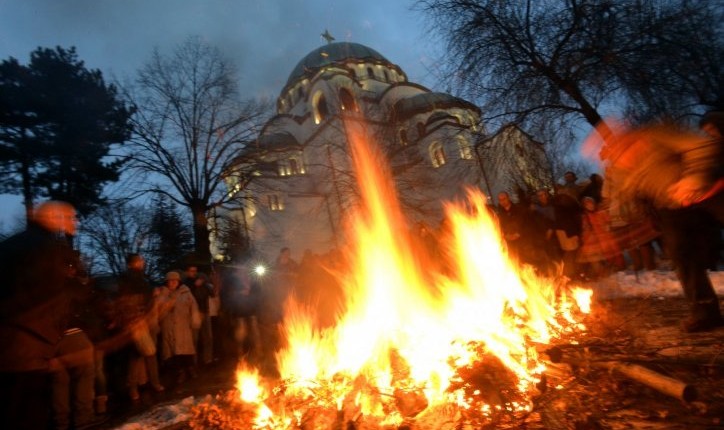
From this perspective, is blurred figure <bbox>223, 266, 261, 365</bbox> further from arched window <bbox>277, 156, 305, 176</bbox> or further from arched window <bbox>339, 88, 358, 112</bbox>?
arched window <bbox>277, 156, 305, 176</bbox>

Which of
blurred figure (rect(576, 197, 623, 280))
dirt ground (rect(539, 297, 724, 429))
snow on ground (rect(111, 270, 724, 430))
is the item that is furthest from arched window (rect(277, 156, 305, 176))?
dirt ground (rect(539, 297, 724, 429))

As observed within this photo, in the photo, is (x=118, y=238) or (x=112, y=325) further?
(x=118, y=238)

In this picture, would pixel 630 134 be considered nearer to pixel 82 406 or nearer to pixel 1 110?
pixel 82 406

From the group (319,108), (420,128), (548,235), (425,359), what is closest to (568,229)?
(548,235)

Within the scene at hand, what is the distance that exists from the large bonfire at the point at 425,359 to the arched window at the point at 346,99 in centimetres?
3338

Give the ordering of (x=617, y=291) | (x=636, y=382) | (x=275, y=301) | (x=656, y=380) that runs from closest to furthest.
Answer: (x=656, y=380), (x=636, y=382), (x=617, y=291), (x=275, y=301)

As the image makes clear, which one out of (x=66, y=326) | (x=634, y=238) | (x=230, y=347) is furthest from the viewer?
(x=230, y=347)

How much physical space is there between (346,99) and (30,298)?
3896 cm

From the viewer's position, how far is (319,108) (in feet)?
144

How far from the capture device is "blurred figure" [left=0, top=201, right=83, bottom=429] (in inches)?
122

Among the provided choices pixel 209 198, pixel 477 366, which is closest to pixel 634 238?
pixel 477 366

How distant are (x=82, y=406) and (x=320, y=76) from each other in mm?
40661

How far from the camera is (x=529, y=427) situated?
327cm

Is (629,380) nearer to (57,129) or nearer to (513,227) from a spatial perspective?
(513,227)
